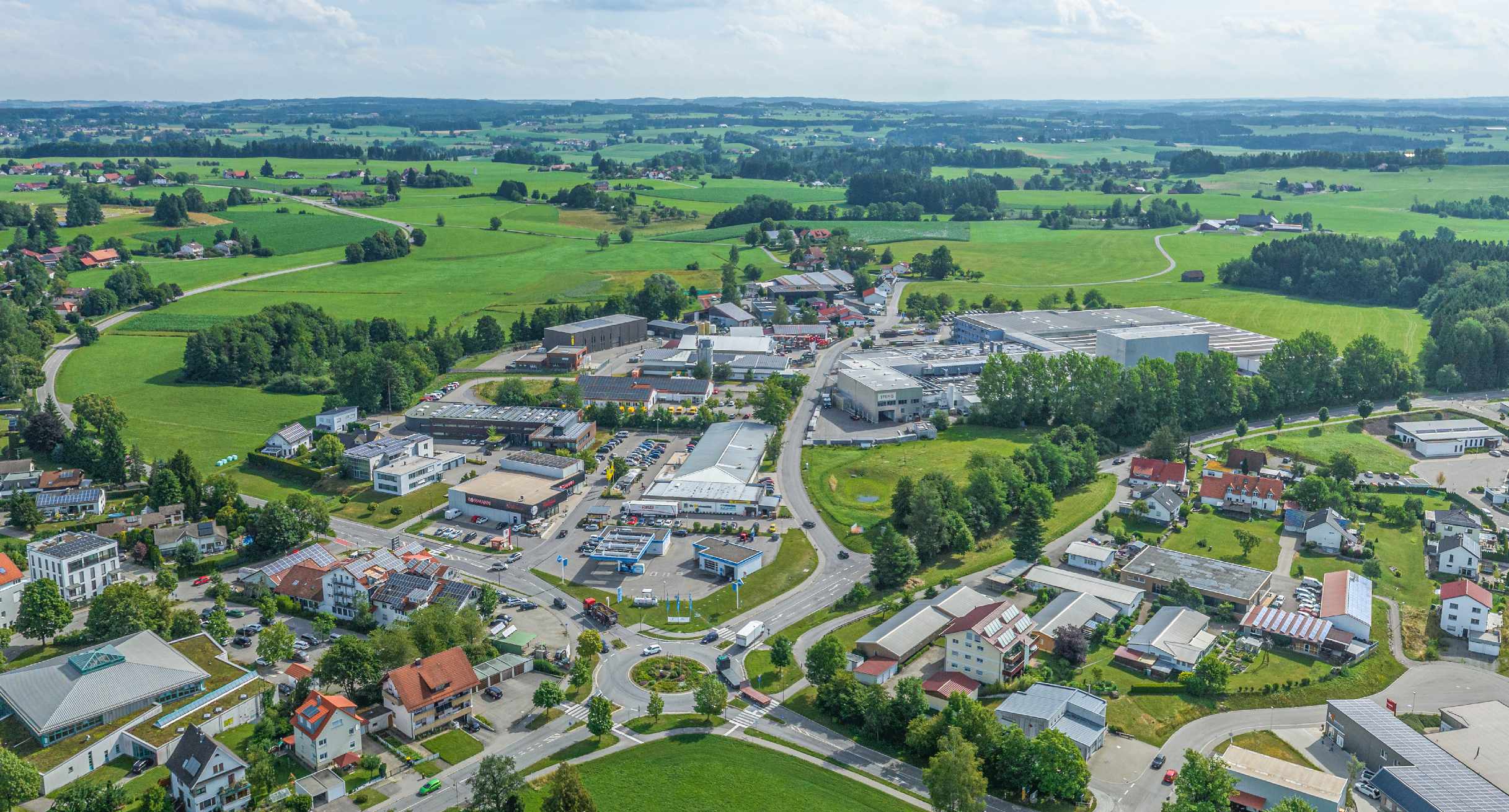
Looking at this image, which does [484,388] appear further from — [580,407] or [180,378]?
[180,378]

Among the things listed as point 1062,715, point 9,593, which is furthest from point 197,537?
point 1062,715

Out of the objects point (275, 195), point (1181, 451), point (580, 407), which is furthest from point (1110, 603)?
point (275, 195)

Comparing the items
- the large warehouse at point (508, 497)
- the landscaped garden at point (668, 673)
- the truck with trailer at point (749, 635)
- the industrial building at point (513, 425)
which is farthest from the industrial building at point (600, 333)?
the landscaped garden at point (668, 673)

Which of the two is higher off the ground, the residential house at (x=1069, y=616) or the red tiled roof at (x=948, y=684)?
the residential house at (x=1069, y=616)

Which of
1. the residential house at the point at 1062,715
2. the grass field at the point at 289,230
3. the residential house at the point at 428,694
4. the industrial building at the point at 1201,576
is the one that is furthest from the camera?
the grass field at the point at 289,230

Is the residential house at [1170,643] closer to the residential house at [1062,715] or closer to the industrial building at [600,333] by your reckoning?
the residential house at [1062,715]

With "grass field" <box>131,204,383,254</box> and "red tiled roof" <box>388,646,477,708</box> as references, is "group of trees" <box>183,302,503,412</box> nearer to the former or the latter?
"red tiled roof" <box>388,646,477,708</box>

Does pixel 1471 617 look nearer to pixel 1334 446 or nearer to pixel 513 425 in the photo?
pixel 1334 446
